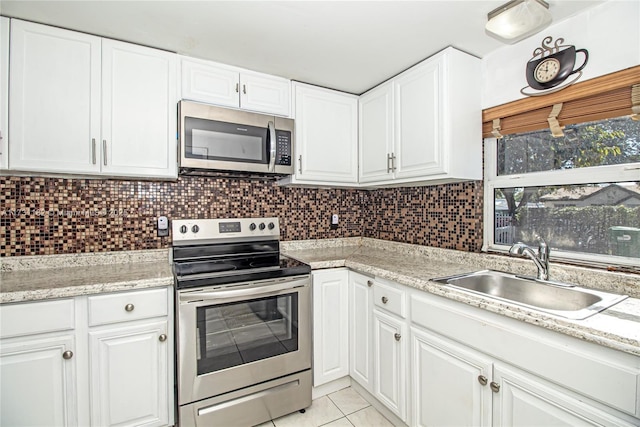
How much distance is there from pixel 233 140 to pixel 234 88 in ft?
1.19

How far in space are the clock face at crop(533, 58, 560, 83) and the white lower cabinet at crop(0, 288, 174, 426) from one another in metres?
2.25

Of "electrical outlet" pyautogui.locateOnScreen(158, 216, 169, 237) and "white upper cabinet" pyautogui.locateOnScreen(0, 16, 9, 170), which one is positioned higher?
"white upper cabinet" pyautogui.locateOnScreen(0, 16, 9, 170)

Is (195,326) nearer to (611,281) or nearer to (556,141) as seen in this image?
(611,281)

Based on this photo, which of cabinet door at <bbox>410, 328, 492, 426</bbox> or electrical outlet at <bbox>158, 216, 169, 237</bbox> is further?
electrical outlet at <bbox>158, 216, 169, 237</bbox>

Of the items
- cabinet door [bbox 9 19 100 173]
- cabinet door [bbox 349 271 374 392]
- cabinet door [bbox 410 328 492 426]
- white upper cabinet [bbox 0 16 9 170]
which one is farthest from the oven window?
white upper cabinet [bbox 0 16 9 170]

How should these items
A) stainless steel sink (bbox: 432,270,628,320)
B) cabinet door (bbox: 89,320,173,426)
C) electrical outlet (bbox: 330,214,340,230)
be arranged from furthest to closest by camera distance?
electrical outlet (bbox: 330,214,340,230) → cabinet door (bbox: 89,320,173,426) → stainless steel sink (bbox: 432,270,628,320)

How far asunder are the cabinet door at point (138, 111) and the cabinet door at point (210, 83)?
8 centimetres

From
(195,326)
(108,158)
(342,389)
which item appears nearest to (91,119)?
(108,158)

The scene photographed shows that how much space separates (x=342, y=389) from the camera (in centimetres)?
217

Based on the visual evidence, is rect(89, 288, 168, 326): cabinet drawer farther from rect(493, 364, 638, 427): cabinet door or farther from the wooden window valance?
the wooden window valance

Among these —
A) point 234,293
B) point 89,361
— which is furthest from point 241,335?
point 89,361

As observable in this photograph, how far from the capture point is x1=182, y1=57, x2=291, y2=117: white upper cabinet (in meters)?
1.94

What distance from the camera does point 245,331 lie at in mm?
1758

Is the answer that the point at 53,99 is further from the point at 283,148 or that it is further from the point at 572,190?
the point at 572,190
